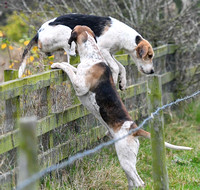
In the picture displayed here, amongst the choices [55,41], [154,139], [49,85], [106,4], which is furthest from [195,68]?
[154,139]

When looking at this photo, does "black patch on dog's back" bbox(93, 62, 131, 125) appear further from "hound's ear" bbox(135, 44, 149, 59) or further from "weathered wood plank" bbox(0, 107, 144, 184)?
"hound's ear" bbox(135, 44, 149, 59)

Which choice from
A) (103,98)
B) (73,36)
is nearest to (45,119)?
(103,98)

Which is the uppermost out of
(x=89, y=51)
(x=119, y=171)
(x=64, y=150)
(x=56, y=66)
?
(x=89, y=51)

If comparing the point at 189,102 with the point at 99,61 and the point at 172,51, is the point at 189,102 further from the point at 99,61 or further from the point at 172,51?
the point at 99,61

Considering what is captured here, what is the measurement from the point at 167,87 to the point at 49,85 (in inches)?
173

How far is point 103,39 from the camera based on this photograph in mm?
5672

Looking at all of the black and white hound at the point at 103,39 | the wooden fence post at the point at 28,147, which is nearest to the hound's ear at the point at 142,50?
the black and white hound at the point at 103,39

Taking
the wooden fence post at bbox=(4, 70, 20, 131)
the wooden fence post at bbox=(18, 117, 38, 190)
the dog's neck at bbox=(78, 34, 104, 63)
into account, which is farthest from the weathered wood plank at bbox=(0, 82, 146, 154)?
the wooden fence post at bbox=(18, 117, 38, 190)

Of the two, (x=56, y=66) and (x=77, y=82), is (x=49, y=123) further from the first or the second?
(x=56, y=66)

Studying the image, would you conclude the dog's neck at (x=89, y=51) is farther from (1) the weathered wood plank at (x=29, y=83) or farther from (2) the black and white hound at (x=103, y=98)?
(1) the weathered wood plank at (x=29, y=83)

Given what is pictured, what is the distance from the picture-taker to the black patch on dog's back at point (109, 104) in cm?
457

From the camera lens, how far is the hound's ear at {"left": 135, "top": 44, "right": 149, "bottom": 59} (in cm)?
581

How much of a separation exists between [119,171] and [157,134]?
68.2 inches

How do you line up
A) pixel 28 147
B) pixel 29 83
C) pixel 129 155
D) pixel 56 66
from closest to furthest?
pixel 28 147 → pixel 29 83 → pixel 129 155 → pixel 56 66
